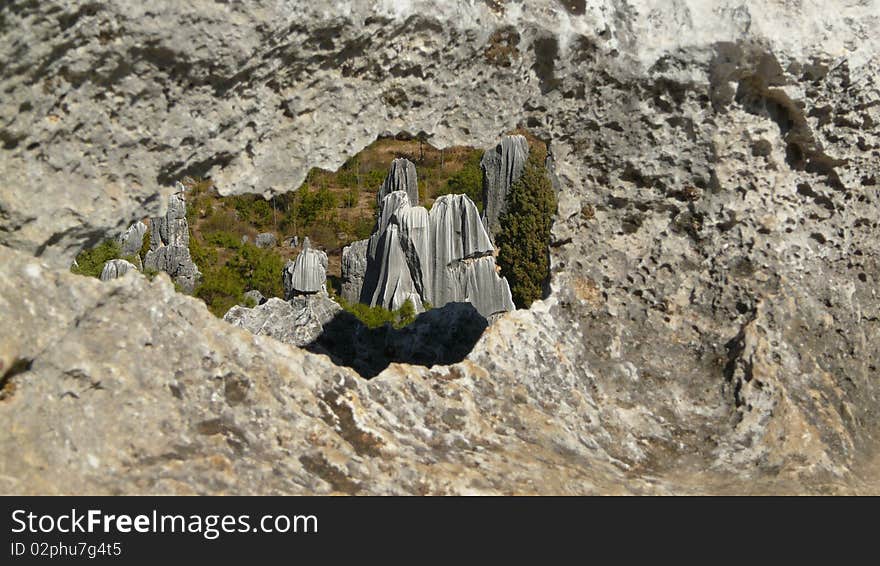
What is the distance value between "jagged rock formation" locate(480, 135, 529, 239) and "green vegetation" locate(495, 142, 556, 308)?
0.63 feet

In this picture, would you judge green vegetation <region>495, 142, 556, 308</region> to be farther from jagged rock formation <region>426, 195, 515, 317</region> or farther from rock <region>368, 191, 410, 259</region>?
rock <region>368, 191, 410, 259</region>

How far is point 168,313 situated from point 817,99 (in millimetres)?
2764

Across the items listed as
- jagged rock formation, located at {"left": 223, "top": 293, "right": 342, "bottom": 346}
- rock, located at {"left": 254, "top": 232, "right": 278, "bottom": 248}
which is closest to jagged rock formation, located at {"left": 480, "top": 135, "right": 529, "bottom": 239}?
rock, located at {"left": 254, "top": 232, "right": 278, "bottom": 248}

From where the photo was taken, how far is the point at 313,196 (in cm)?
2986

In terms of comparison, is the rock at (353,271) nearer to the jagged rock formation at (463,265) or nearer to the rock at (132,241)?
the jagged rock formation at (463,265)

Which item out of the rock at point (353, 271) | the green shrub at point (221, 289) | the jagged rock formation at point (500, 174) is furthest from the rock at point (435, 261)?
the green shrub at point (221, 289)

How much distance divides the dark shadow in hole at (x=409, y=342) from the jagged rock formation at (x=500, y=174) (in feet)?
49.8

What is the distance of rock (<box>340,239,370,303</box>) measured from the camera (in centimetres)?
2194

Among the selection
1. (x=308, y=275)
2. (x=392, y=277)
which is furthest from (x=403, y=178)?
(x=308, y=275)

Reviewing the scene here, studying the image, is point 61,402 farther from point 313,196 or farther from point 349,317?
point 313,196

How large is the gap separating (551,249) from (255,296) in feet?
59.3

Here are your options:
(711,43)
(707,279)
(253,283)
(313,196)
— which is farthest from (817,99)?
(313,196)

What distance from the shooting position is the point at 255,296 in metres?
22.3

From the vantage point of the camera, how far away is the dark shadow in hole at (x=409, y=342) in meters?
5.49
